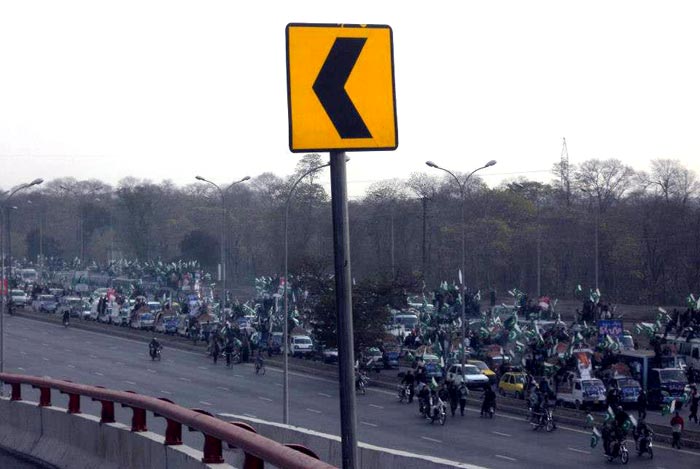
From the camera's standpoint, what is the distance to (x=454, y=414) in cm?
3131

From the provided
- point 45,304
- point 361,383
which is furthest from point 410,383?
point 45,304

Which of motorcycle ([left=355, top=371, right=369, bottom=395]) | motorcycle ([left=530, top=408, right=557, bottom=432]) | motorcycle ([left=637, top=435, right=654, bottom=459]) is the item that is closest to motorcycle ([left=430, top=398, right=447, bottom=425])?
motorcycle ([left=530, top=408, right=557, bottom=432])

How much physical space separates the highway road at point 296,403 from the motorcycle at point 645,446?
17 cm

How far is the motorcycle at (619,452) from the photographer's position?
21.7m

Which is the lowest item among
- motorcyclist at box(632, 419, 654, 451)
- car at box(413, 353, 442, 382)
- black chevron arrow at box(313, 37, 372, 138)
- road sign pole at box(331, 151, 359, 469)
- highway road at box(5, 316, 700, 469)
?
highway road at box(5, 316, 700, 469)

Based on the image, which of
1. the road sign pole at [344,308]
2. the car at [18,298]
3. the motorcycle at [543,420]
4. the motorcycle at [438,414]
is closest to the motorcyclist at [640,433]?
the motorcycle at [543,420]

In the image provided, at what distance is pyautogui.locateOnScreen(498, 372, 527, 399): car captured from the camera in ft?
112

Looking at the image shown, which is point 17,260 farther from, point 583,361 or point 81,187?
point 583,361

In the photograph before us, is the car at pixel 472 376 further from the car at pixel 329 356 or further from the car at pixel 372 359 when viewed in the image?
the car at pixel 329 356

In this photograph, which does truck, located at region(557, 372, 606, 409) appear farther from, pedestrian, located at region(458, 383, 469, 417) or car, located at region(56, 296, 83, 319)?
car, located at region(56, 296, 83, 319)

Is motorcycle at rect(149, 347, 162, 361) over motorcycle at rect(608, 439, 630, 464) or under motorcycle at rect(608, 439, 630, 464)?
under

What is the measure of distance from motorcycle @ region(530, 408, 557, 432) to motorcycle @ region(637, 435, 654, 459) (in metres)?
4.68

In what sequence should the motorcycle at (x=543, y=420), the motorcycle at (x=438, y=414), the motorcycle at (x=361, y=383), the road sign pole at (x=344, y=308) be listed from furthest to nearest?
the motorcycle at (x=361, y=383), the motorcycle at (x=438, y=414), the motorcycle at (x=543, y=420), the road sign pole at (x=344, y=308)

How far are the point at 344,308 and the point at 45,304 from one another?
3103 inches
